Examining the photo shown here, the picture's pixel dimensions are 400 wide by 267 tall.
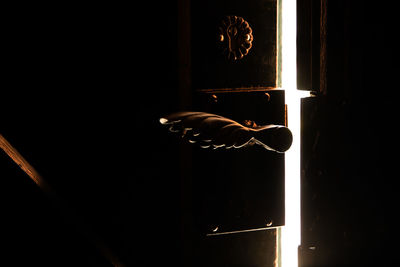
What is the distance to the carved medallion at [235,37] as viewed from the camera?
63 centimetres

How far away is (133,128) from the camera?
2.05 feet

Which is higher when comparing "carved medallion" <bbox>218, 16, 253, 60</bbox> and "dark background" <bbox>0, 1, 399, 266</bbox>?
"carved medallion" <bbox>218, 16, 253, 60</bbox>

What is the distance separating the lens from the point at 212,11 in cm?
62

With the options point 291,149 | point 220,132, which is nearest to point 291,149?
point 291,149

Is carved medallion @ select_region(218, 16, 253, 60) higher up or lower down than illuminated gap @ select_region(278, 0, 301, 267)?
higher up

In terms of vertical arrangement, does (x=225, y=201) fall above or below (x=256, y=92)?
below

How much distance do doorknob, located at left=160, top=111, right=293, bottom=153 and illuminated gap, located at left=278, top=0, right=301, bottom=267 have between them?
8 cm

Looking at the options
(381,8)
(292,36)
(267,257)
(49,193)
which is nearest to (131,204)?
(49,193)

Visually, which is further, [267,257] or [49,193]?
[267,257]

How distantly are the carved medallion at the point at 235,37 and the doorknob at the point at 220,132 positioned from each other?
11 cm

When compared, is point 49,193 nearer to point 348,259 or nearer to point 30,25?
point 30,25

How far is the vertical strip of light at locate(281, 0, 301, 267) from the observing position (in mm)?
656

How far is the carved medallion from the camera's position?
631 mm

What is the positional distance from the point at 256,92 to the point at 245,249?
250 millimetres
